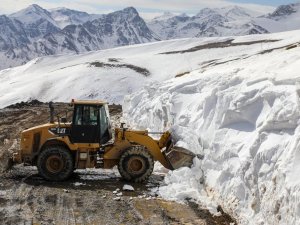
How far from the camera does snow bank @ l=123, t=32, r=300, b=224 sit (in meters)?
9.41

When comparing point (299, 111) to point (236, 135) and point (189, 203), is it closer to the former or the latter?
point (236, 135)

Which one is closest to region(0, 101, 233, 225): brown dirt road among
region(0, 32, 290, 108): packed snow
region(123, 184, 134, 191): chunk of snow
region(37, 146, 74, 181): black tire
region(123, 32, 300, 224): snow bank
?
region(123, 184, 134, 191): chunk of snow

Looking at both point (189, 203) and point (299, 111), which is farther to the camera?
point (189, 203)

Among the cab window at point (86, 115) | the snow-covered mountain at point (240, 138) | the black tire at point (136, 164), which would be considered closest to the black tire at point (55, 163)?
the cab window at point (86, 115)

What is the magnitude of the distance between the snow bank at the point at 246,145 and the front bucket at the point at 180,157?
22 cm

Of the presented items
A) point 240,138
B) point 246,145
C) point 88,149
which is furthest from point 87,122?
point 246,145

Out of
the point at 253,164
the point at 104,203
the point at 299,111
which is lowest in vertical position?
the point at 104,203

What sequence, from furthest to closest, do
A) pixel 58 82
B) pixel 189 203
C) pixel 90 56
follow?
pixel 90 56
pixel 58 82
pixel 189 203

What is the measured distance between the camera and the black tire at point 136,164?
14406 millimetres

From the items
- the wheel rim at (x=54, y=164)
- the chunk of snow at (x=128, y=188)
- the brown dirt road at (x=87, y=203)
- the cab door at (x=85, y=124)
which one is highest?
the cab door at (x=85, y=124)

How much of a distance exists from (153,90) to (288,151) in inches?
633

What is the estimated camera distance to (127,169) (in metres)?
14.5

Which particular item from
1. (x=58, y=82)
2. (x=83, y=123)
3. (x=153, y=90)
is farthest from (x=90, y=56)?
(x=83, y=123)

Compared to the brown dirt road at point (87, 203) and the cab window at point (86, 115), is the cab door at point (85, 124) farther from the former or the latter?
the brown dirt road at point (87, 203)
